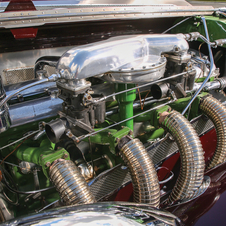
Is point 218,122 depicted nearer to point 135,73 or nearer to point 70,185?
point 135,73

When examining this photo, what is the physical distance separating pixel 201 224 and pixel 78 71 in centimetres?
80

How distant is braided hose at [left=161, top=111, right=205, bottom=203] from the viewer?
1.19m

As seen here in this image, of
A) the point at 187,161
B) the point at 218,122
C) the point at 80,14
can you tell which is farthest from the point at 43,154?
the point at 218,122

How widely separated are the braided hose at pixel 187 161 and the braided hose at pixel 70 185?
0.51 m

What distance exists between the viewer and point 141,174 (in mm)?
1061

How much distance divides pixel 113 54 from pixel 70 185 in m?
0.62

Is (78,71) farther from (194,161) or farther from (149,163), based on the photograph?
(194,161)

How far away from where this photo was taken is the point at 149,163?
108cm

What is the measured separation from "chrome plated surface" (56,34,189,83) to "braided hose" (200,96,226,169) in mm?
492

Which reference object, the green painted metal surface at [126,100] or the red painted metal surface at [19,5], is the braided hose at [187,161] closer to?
the green painted metal surface at [126,100]

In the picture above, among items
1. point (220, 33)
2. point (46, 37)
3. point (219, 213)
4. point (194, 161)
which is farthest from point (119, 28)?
point (219, 213)

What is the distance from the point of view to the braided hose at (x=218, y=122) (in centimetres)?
147

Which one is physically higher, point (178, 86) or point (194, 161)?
point (178, 86)

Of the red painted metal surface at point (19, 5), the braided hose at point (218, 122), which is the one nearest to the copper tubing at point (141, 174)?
the braided hose at point (218, 122)
